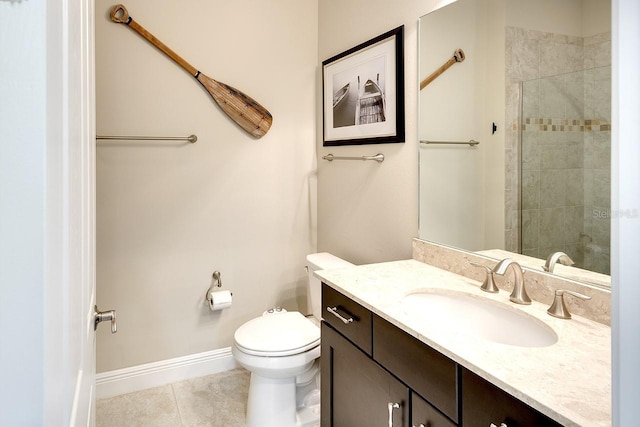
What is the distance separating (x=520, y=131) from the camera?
4.58 feet

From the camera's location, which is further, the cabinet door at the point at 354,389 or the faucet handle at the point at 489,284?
the faucet handle at the point at 489,284

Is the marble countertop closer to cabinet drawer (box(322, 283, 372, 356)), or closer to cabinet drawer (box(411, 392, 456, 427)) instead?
A: cabinet drawer (box(322, 283, 372, 356))

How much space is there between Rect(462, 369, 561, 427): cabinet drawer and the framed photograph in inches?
49.9

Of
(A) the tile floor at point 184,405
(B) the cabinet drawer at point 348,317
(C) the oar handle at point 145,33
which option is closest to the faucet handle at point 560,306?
(B) the cabinet drawer at point 348,317

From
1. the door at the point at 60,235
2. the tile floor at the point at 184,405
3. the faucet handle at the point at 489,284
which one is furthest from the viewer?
the tile floor at the point at 184,405

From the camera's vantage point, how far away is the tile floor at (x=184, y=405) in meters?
2.04

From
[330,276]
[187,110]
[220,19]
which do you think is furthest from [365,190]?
[220,19]

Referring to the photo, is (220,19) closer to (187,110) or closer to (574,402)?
(187,110)

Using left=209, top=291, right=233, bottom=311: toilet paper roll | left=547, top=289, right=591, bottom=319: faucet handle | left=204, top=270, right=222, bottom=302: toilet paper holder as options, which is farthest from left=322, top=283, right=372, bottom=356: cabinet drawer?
left=204, top=270, right=222, bottom=302: toilet paper holder

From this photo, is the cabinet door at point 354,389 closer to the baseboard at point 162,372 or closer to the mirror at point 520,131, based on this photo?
the mirror at point 520,131

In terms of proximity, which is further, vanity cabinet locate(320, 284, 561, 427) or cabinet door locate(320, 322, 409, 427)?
cabinet door locate(320, 322, 409, 427)

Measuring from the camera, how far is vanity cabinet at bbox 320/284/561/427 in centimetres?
87

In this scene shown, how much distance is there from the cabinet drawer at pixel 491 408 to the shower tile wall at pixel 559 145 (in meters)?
0.57

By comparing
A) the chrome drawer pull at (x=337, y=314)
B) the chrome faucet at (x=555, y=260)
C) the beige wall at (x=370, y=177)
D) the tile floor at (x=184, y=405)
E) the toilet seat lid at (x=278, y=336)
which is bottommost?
the tile floor at (x=184, y=405)
